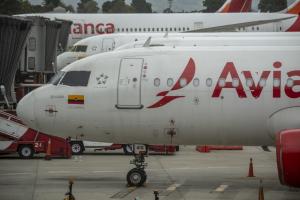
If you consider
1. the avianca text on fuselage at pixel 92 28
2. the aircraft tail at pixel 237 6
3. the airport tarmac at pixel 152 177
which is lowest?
the airport tarmac at pixel 152 177

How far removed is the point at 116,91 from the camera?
22844mm

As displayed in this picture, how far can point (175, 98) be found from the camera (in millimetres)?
22625

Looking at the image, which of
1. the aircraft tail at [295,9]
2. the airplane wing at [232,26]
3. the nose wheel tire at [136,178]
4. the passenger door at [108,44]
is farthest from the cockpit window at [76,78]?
the aircraft tail at [295,9]

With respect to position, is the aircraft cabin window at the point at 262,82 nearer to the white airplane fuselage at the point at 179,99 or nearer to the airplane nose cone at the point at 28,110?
the white airplane fuselage at the point at 179,99

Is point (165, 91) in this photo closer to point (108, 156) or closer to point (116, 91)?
point (116, 91)

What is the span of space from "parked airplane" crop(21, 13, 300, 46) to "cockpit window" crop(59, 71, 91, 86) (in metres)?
35.4

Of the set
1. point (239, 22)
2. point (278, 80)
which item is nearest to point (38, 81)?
point (278, 80)

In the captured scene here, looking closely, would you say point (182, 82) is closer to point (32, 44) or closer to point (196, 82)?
point (196, 82)

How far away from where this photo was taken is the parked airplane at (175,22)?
61.1m

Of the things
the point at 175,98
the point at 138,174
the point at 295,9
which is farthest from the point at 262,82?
the point at 295,9

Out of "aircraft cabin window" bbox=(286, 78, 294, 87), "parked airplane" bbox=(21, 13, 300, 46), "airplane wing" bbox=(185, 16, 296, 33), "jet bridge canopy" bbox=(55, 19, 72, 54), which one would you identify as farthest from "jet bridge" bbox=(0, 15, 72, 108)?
"parked airplane" bbox=(21, 13, 300, 46)

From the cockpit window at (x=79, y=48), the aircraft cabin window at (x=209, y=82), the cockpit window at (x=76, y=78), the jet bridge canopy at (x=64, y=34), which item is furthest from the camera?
the cockpit window at (x=79, y=48)

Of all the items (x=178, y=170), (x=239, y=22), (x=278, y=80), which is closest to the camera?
(x=278, y=80)

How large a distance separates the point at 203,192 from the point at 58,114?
14.2 ft
